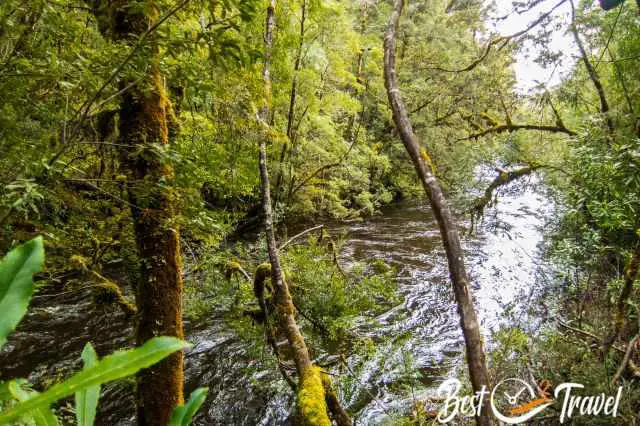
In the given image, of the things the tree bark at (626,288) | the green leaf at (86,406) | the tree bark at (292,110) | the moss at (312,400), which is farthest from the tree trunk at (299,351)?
the tree bark at (292,110)

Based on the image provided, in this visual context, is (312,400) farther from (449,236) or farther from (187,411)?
(187,411)

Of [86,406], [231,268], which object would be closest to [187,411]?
[86,406]

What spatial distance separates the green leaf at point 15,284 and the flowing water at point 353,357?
14.6ft

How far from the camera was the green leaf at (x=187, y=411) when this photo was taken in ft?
2.03

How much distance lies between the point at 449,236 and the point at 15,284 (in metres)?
2.17

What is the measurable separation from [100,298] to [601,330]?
7010 mm

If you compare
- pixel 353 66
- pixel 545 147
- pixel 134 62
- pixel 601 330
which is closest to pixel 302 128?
pixel 353 66

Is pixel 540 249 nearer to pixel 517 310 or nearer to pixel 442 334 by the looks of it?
pixel 517 310

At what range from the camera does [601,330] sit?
479 cm

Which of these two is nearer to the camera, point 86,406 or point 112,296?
point 86,406

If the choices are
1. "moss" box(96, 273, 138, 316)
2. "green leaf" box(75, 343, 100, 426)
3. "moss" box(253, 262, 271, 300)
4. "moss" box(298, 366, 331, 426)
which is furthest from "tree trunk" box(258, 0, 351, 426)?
"green leaf" box(75, 343, 100, 426)

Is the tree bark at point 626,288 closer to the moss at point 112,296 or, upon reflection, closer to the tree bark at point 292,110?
the moss at point 112,296

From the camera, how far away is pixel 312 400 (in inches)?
133

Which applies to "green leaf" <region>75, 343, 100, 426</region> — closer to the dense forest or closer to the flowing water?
the dense forest
